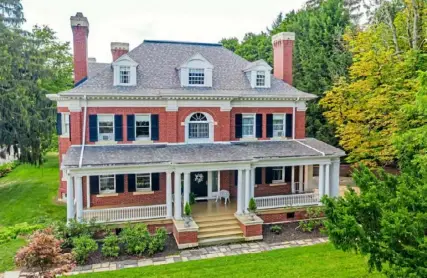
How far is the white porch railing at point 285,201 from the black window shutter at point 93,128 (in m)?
9.75

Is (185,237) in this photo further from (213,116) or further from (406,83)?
(406,83)

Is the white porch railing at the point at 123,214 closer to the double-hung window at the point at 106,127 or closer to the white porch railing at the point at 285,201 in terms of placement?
the double-hung window at the point at 106,127

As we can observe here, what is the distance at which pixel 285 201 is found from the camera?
1998 centimetres

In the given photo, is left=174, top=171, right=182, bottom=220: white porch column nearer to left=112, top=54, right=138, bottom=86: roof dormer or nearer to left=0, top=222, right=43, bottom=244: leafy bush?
left=112, top=54, right=138, bottom=86: roof dormer

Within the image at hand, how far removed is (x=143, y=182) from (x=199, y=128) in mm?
4620

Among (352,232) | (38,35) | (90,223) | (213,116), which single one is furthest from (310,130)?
(38,35)

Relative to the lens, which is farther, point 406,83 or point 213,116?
point 406,83

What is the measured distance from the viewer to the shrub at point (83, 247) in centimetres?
1459

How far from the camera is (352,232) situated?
8641 mm

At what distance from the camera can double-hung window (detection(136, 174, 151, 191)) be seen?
20.3 m

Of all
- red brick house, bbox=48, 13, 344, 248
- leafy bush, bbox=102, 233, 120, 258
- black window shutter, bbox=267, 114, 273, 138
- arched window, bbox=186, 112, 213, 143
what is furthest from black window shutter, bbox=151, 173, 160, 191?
black window shutter, bbox=267, 114, 273, 138

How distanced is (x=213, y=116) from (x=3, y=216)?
1463cm

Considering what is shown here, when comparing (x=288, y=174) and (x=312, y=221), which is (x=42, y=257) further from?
(x=288, y=174)

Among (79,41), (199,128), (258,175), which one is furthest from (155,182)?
(79,41)
